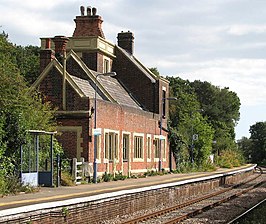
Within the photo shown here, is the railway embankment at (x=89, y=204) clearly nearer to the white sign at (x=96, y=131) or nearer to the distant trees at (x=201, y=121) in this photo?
the white sign at (x=96, y=131)

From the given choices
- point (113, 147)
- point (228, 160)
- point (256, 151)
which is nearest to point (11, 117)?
point (113, 147)

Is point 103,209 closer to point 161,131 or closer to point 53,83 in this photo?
point 53,83

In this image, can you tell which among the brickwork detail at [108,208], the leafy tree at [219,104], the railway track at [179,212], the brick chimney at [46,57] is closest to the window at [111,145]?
the brick chimney at [46,57]

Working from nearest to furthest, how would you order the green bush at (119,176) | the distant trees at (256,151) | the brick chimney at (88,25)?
the green bush at (119,176) → the brick chimney at (88,25) → the distant trees at (256,151)

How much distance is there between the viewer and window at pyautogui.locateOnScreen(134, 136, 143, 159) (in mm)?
42531

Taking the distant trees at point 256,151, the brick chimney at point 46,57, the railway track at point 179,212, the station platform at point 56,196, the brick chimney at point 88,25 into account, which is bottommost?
the railway track at point 179,212

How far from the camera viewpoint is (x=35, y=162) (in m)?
27.1

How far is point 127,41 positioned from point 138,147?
13330mm

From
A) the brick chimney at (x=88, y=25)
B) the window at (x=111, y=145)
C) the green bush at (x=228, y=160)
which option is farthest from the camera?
the green bush at (x=228, y=160)

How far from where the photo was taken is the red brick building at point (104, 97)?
113ft

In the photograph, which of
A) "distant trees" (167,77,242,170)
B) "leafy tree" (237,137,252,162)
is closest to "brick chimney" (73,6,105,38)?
"distant trees" (167,77,242,170)

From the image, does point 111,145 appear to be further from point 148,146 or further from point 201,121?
point 201,121

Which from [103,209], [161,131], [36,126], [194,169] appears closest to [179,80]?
[194,169]

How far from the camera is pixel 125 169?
40.6 meters
